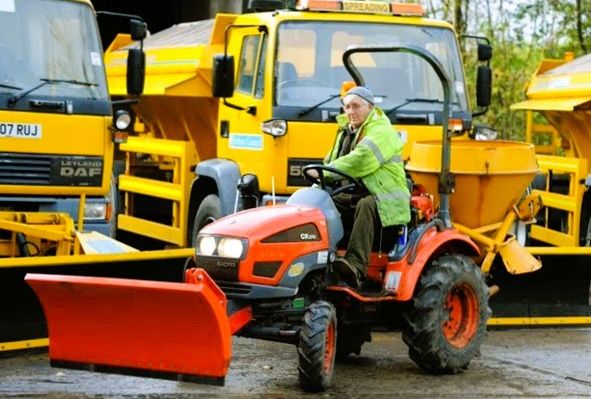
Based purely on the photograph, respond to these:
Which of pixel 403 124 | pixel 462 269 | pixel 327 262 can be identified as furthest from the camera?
pixel 403 124

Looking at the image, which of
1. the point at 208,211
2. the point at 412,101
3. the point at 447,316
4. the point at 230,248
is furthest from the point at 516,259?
the point at 208,211

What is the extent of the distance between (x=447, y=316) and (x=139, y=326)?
2389 mm

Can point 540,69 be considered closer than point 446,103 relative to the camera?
No

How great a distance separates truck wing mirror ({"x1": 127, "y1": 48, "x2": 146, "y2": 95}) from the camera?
12.5 metres

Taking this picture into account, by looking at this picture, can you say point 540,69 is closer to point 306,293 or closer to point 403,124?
point 403,124

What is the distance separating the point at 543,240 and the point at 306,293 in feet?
24.9

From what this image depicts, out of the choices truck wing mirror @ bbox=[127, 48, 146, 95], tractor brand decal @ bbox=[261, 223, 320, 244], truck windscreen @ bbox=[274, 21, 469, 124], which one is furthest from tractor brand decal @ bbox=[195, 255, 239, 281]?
truck windscreen @ bbox=[274, 21, 469, 124]

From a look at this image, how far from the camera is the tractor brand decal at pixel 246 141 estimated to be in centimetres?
1371

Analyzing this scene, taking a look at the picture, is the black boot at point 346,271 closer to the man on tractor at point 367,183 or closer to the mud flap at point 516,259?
the man on tractor at point 367,183

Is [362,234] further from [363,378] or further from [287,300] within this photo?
[363,378]

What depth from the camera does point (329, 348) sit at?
9008 millimetres

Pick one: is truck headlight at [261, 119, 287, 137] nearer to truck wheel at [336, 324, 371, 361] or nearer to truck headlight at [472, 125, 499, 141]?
truck headlight at [472, 125, 499, 141]

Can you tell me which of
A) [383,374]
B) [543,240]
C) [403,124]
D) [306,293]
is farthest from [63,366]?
[543,240]

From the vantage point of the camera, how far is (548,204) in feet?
53.8
